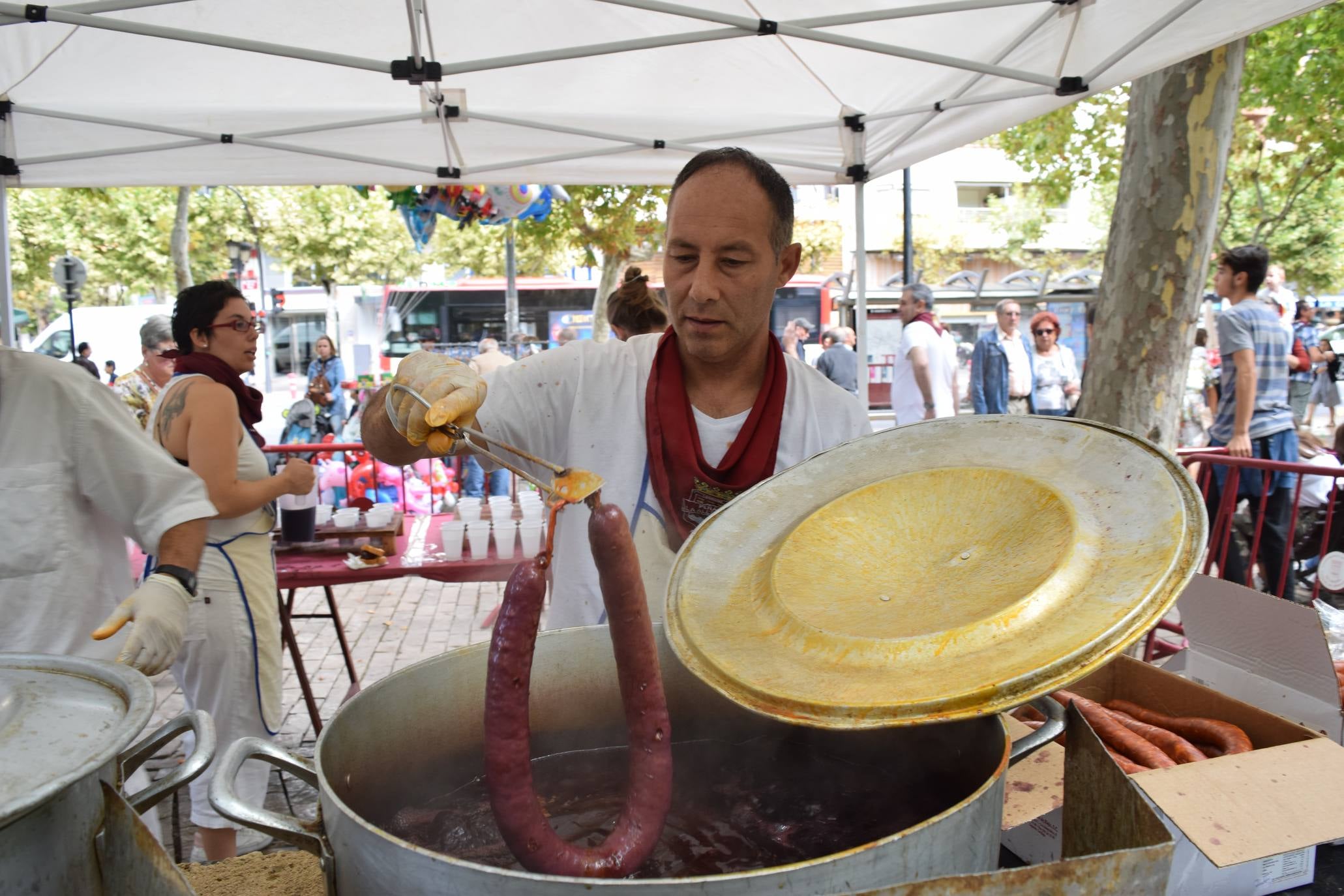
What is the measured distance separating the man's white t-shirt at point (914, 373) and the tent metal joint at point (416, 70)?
19.3ft

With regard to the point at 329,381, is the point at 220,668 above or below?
below

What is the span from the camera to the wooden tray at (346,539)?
4.84m

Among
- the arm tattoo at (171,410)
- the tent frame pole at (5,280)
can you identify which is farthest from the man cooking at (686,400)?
the tent frame pole at (5,280)

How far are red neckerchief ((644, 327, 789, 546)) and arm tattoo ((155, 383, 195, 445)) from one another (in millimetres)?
2193

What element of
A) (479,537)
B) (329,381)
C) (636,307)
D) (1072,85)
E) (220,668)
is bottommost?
(220,668)

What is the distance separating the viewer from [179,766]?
1317 millimetres

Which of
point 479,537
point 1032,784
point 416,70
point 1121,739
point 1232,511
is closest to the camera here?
point 1032,784

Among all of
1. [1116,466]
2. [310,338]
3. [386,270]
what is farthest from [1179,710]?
[386,270]

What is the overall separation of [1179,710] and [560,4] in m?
3.97

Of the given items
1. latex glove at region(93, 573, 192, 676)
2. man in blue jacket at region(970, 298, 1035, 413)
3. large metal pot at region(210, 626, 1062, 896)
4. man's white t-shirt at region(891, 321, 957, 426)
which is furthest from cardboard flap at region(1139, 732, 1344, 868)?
man in blue jacket at region(970, 298, 1035, 413)

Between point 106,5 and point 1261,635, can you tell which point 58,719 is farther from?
point 106,5

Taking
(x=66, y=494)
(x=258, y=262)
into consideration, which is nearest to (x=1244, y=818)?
(x=66, y=494)

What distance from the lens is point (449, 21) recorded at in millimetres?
4445

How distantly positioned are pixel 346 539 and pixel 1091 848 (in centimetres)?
442
